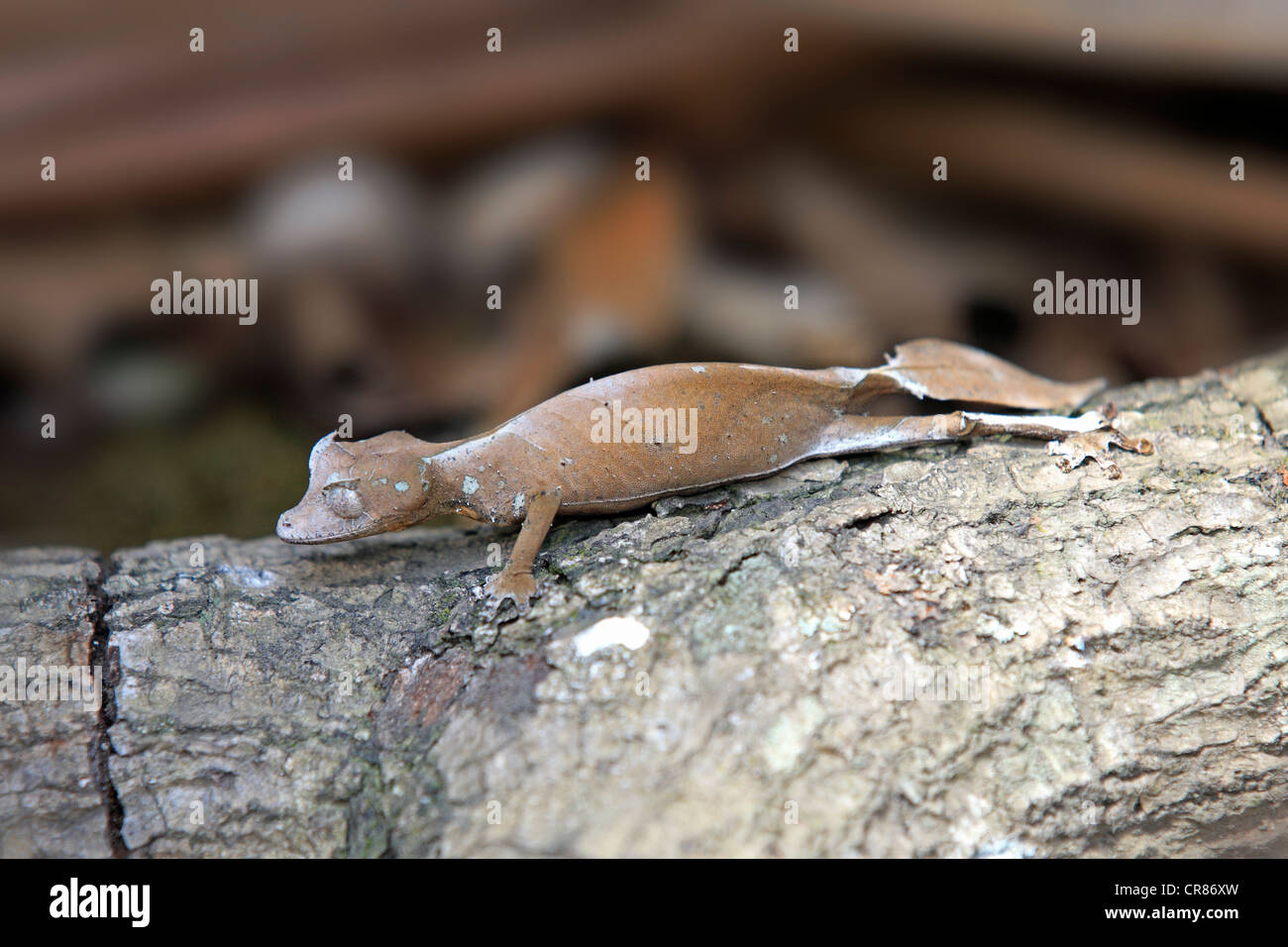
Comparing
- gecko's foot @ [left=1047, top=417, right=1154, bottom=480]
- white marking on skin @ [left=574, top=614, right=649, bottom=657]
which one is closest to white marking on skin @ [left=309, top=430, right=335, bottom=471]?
white marking on skin @ [left=574, top=614, right=649, bottom=657]

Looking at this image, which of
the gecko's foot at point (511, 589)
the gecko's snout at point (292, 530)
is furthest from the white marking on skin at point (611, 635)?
the gecko's snout at point (292, 530)

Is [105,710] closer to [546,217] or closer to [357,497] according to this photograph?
[357,497]

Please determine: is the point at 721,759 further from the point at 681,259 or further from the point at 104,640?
the point at 681,259

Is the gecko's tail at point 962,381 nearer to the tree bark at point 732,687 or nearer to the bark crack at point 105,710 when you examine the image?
the tree bark at point 732,687

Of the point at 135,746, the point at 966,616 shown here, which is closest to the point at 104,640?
the point at 135,746

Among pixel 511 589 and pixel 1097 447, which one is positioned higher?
pixel 1097 447

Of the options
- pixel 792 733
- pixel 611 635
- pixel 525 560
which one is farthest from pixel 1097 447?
pixel 525 560
